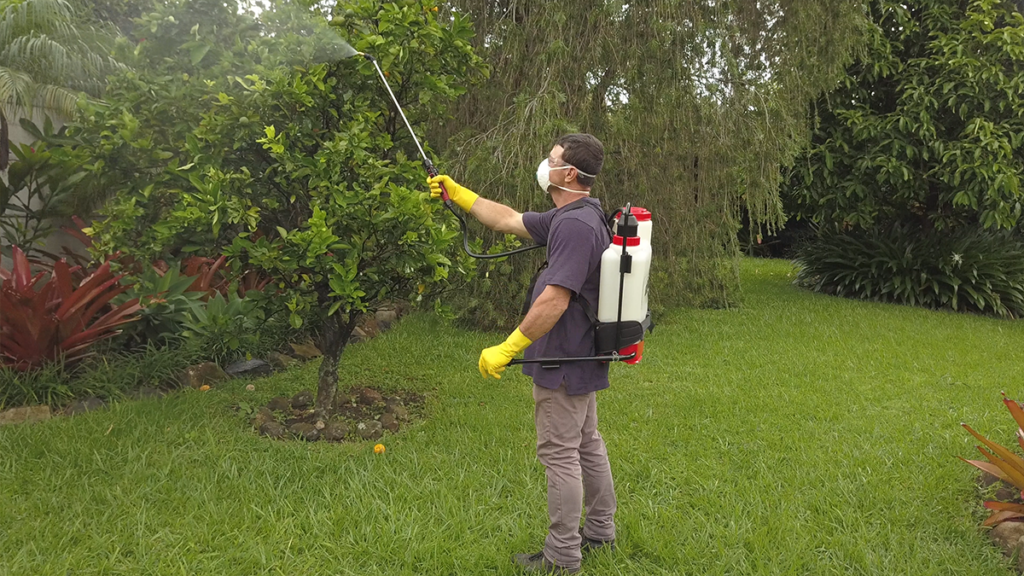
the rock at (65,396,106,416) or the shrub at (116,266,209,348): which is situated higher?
the shrub at (116,266,209,348)

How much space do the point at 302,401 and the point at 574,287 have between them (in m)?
2.52

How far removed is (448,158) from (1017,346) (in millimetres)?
5849

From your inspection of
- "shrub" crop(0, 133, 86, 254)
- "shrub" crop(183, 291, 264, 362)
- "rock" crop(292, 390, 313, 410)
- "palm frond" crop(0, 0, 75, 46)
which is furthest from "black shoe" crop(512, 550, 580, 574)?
"palm frond" crop(0, 0, 75, 46)

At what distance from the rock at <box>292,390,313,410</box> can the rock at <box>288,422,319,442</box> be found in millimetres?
337

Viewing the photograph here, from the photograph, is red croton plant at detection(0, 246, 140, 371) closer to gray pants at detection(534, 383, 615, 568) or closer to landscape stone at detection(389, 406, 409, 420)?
landscape stone at detection(389, 406, 409, 420)

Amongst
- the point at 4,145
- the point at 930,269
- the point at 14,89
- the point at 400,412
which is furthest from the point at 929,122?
the point at 14,89

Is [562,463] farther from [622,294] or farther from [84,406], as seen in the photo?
[84,406]

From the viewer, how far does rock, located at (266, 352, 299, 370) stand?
539 cm

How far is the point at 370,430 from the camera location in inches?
163

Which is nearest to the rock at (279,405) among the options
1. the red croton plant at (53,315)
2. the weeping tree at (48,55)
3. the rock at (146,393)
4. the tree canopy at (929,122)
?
the rock at (146,393)

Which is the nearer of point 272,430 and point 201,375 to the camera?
point 272,430

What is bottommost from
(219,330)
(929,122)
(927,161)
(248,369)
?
(248,369)

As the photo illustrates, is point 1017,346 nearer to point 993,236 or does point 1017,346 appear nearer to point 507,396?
point 993,236

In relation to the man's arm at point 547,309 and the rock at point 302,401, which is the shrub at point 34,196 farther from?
the man's arm at point 547,309
